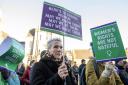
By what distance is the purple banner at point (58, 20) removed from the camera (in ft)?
15.6

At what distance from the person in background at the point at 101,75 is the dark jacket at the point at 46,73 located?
52 cm

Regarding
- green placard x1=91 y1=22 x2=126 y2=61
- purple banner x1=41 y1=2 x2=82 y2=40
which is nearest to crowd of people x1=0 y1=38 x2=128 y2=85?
green placard x1=91 y1=22 x2=126 y2=61

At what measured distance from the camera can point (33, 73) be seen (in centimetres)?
392

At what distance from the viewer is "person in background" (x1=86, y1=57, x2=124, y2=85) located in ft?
13.8

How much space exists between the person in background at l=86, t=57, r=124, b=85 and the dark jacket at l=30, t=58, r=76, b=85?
1.70 ft

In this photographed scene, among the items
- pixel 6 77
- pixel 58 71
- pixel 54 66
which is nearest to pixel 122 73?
pixel 54 66

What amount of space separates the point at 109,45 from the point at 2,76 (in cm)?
186

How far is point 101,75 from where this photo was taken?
431 centimetres

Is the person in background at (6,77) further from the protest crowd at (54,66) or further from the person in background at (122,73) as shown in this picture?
the person in background at (122,73)

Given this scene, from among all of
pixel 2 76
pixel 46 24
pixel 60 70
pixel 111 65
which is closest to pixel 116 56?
pixel 111 65

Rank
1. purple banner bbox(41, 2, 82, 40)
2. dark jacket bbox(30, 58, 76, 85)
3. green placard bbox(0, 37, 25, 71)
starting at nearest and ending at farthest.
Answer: green placard bbox(0, 37, 25, 71) → dark jacket bbox(30, 58, 76, 85) → purple banner bbox(41, 2, 82, 40)

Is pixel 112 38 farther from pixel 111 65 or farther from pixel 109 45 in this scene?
pixel 111 65

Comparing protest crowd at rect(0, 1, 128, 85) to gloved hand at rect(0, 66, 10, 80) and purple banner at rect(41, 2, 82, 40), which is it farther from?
purple banner at rect(41, 2, 82, 40)

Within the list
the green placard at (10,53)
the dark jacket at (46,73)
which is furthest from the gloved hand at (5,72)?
the dark jacket at (46,73)
